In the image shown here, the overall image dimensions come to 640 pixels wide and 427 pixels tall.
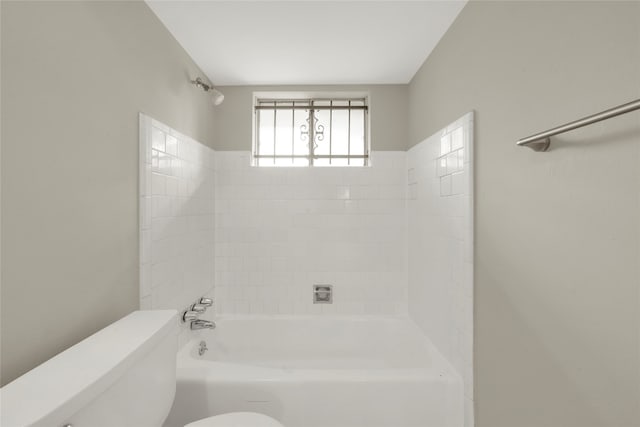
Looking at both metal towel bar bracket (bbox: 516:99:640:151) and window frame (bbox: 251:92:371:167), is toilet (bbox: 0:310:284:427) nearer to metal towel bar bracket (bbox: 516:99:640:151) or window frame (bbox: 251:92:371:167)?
metal towel bar bracket (bbox: 516:99:640:151)

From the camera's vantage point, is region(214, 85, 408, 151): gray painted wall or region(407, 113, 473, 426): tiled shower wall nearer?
region(407, 113, 473, 426): tiled shower wall

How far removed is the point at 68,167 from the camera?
1012mm

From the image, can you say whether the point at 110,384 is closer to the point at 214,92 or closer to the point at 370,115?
the point at 214,92

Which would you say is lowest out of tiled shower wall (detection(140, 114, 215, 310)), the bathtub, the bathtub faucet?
the bathtub

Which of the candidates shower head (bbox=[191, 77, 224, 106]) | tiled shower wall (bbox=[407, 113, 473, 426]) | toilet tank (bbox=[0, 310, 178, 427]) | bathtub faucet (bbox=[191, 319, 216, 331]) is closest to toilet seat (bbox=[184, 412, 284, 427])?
toilet tank (bbox=[0, 310, 178, 427])

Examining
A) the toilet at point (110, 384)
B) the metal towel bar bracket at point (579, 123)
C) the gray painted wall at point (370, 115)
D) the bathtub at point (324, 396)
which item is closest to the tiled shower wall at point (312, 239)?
the gray painted wall at point (370, 115)

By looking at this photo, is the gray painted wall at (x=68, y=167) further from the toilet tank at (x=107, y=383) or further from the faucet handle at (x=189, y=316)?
the faucet handle at (x=189, y=316)

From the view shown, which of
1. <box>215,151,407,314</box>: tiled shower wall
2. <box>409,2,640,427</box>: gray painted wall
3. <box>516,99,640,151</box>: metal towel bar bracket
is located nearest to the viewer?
<box>516,99,640,151</box>: metal towel bar bracket

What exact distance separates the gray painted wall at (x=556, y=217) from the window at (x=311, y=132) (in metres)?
1.26

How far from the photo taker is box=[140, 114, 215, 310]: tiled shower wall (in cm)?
146

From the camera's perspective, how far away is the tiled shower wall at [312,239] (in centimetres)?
250

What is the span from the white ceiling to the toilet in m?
1.51

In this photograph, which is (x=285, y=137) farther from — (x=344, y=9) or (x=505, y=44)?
(x=505, y=44)

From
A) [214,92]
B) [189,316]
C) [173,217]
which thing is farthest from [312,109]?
[189,316]
